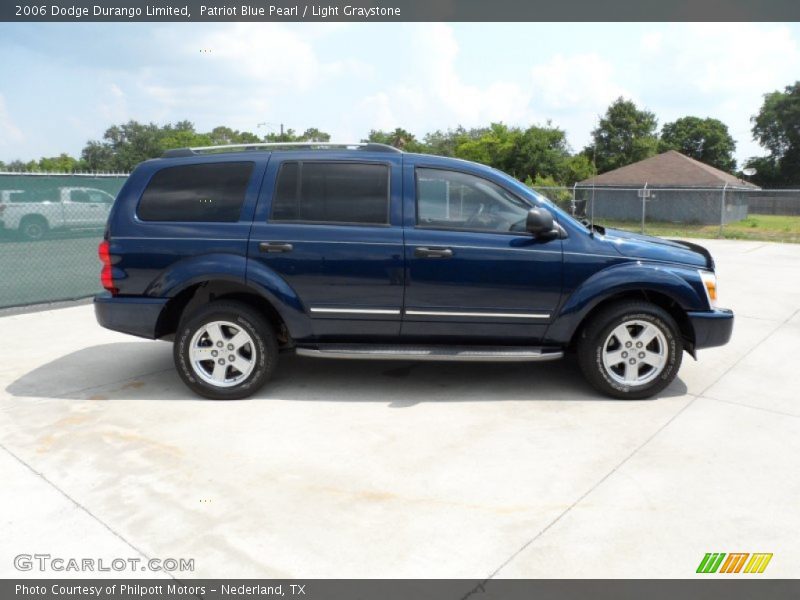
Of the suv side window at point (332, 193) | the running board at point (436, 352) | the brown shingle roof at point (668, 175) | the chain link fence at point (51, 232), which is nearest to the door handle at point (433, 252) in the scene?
the suv side window at point (332, 193)

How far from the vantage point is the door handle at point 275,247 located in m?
4.77

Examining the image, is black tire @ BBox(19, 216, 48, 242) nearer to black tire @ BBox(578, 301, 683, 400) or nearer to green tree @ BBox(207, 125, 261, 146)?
black tire @ BBox(578, 301, 683, 400)

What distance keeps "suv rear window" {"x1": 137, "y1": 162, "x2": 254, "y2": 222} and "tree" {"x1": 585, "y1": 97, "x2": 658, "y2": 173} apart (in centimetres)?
5454

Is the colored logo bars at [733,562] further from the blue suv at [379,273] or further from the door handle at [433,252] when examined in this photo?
the door handle at [433,252]

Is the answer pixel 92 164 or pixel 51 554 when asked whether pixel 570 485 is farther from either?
pixel 92 164

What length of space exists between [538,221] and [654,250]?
3.53 feet

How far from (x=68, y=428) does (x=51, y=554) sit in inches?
63.4

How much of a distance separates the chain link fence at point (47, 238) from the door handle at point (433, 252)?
5805 millimetres

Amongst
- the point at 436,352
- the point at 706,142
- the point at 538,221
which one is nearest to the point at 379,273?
the point at 436,352

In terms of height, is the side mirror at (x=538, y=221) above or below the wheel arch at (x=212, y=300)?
above

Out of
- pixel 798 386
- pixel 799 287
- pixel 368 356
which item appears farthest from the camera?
pixel 799 287

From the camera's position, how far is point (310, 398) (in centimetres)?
493

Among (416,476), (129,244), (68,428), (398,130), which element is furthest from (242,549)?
(398,130)
